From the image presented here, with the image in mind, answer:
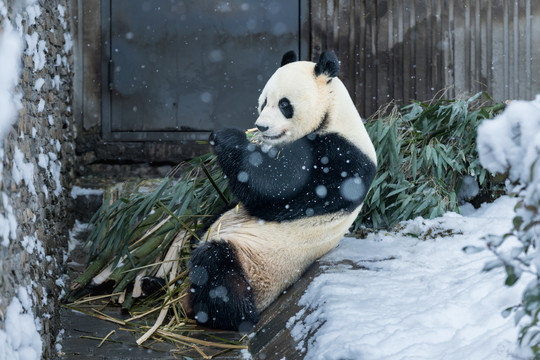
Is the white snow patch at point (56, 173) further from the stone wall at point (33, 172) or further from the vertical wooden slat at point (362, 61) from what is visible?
the vertical wooden slat at point (362, 61)

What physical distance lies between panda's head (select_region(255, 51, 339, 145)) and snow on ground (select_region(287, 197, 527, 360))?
2.31 ft

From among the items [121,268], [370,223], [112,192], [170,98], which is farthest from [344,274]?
[170,98]

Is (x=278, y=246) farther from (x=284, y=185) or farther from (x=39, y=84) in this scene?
(x=39, y=84)

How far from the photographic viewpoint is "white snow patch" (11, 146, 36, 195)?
255 centimetres

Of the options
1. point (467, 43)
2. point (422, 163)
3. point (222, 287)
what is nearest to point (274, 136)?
point (222, 287)

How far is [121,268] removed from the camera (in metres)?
3.91

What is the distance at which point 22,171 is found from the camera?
106 inches

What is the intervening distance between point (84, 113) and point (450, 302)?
3.87 meters

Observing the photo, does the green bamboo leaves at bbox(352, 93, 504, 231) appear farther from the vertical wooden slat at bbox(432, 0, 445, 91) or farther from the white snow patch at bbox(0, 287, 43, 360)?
the white snow patch at bbox(0, 287, 43, 360)

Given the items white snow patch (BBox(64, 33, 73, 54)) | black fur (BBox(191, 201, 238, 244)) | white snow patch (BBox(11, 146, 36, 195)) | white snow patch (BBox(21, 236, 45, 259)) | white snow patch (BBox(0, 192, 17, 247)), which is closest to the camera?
white snow patch (BBox(0, 192, 17, 247))

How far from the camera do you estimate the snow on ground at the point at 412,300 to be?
2156mm

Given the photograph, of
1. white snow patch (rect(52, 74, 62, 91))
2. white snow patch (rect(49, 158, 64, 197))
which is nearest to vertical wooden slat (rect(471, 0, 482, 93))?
white snow patch (rect(52, 74, 62, 91))

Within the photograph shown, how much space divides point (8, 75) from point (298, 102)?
128 cm

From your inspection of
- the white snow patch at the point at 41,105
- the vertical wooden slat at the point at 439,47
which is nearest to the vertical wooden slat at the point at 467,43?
the vertical wooden slat at the point at 439,47
